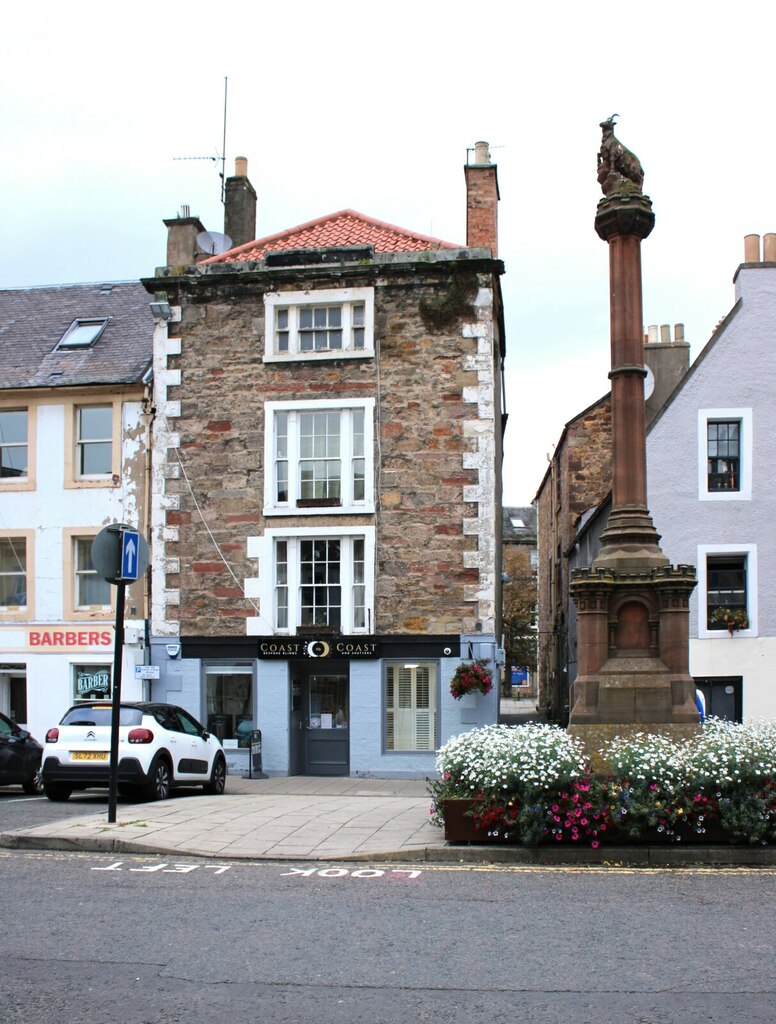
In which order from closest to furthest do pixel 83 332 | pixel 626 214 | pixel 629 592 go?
pixel 629 592, pixel 626 214, pixel 83 332

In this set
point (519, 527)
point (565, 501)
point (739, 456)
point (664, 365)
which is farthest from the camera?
point (519, 527)

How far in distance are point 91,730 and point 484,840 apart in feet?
25.0

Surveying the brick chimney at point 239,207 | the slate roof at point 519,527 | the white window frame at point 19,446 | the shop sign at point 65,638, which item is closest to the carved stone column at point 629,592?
the shop sign at point 65,638

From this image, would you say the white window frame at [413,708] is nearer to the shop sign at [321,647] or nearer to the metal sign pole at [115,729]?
the shop sign at [321,647]

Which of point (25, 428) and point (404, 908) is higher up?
point (25, 428)

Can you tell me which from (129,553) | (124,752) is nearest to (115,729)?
(129,553)

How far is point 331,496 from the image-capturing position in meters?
24.1

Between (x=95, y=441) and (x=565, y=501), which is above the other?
(x=95, y=441)

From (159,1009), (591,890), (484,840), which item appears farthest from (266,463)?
(159,1009)

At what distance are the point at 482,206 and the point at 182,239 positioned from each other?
6.58 metres

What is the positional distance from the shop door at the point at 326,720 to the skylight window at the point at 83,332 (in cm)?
925

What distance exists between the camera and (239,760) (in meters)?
23.9

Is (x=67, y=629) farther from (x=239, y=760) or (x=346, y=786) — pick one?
(x=346, y=786)

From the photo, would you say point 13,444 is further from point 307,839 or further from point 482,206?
point 307,839
